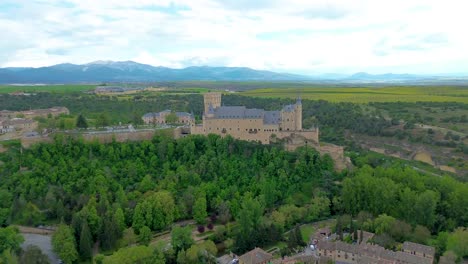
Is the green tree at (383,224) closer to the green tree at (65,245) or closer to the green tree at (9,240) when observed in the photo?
the green tree at (65,245)

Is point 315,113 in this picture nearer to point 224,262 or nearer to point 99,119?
point 99,119

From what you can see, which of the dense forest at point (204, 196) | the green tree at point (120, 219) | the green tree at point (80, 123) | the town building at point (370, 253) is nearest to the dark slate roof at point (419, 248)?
the town building at point (370, 253)

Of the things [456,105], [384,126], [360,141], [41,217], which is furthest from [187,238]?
[456,105]

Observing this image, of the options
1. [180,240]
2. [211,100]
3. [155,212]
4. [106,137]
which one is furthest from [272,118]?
[180,240]

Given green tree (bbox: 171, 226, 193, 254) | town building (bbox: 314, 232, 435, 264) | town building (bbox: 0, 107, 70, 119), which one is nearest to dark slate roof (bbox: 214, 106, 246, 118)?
green tree (bbox: 171, 226, 193, 254)

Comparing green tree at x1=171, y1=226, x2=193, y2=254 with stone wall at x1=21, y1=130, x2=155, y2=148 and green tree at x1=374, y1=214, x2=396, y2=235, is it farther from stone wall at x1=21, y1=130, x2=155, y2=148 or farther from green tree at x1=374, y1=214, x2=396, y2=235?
stone wall at x1=21, y1=130, x2=155, y2=148

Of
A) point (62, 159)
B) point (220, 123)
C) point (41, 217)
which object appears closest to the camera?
point (41, 217)
